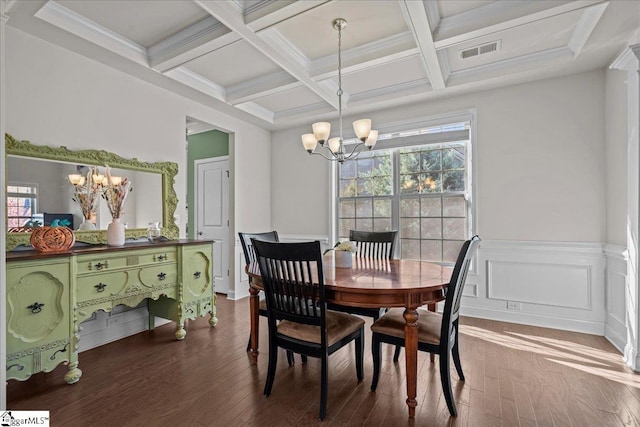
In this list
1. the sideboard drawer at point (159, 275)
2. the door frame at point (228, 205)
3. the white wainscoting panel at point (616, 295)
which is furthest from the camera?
the door frame at point (228, 205)

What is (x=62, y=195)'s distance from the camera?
2.73 m

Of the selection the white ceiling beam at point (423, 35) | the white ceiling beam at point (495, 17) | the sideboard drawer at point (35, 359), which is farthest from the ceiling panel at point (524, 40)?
the sideboard drawer at point (35, 359)

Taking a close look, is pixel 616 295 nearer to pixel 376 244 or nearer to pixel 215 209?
pixel 376 244

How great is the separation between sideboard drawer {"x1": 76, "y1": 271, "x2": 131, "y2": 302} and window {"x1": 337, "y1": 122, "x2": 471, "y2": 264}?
2946mm

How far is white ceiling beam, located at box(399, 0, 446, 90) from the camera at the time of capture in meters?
2.22

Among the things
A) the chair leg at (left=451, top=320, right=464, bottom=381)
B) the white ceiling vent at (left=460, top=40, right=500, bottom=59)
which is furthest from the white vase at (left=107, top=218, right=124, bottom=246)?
the white ceiling vent at (left=460, top=40, right=500, bottom=59)

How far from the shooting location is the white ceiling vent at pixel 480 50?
2912mm

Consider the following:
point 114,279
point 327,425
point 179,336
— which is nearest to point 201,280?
point 179,336

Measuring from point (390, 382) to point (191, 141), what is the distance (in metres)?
4.93

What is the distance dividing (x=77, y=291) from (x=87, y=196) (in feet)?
3.13

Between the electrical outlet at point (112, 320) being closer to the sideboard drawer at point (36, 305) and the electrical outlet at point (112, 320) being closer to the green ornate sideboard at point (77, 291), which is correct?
the green ornate sideboard at point (77, 291)

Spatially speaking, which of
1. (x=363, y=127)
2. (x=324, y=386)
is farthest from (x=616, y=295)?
(x=324, y=386)

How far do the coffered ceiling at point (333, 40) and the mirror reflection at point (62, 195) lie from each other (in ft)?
3.41

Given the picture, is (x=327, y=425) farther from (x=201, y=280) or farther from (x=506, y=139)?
(x=506, y=139)
